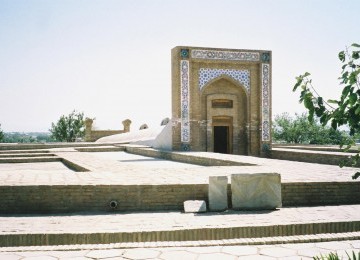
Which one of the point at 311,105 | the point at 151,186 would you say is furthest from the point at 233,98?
the point at 311,105

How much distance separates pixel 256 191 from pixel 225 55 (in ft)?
34.8

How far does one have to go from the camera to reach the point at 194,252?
345 centimetres

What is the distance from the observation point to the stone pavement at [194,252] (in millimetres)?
3299

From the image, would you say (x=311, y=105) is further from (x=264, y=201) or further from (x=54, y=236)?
(x=264, y=201)

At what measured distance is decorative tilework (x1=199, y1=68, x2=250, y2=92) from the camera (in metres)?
14.8

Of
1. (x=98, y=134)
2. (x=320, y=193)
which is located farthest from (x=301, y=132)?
(x=320, y=193)

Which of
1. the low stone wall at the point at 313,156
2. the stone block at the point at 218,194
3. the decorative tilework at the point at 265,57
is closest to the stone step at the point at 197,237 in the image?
the stone block at the point at 218,194

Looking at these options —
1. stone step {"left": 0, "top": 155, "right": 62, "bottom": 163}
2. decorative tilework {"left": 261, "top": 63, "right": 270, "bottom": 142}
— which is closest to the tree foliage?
decorative tilework {"left": 261, "top": 63, "right": 270, "bottom": 142}

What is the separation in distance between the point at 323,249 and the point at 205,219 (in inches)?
56.3

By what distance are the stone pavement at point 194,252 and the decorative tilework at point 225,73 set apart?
11.6m

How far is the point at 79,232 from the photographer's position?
12.7 ft

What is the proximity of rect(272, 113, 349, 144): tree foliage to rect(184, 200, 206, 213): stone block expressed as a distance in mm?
25236

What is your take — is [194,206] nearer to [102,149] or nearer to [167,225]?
[167,225]

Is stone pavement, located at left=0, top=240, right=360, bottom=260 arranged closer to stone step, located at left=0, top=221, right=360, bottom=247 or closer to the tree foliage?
stone step, located at left=0, top=221, right=360, bottom=247
